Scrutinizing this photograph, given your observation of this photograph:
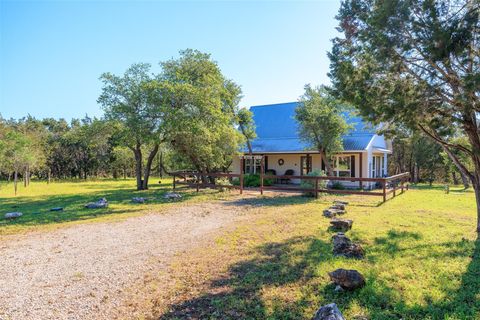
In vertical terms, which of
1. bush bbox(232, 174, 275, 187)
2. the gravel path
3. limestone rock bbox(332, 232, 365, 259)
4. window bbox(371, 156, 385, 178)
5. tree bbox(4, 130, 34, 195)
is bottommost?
the gravel path

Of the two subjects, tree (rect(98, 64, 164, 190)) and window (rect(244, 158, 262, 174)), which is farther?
window (rect(244, 158, 262, 174))

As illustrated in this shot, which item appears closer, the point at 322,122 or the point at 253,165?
the point at 322,122

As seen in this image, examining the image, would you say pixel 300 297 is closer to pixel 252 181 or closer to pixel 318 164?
pixel 252 181

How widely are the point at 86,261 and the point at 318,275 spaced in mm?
3914

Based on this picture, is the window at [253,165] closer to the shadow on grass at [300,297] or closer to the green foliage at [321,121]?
the green foliage at [321,121]

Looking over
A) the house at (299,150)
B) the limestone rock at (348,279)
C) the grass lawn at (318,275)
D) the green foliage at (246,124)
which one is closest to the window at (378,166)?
the house at (299,150)

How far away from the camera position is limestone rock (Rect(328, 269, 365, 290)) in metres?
3.76

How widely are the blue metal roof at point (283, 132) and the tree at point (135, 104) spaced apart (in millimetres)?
8794

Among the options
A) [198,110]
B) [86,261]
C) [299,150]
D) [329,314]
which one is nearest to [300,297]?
[329,314]

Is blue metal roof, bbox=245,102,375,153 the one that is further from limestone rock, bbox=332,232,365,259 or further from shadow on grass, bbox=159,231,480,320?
shadow on grass, bbox=159,231,480,320

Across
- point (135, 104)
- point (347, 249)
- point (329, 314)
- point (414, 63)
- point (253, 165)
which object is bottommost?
point (347, 249)

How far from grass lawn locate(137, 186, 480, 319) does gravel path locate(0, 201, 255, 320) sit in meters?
0.56

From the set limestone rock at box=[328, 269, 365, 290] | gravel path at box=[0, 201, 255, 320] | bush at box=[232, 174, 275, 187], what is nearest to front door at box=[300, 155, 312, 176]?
bush at box=[232, 174, 275, 187]

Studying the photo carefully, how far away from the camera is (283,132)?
22906mm
